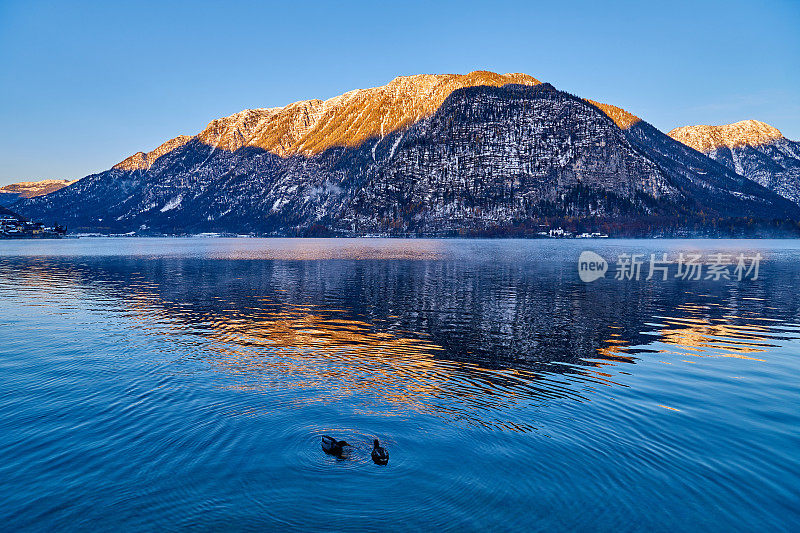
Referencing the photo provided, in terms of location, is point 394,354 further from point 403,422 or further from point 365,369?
point 403,422

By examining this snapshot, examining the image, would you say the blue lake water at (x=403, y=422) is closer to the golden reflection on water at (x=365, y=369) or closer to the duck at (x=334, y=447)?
the golden reflection on water at (x=365, y=369)

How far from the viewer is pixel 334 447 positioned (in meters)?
18.9

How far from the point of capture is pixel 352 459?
1872cm

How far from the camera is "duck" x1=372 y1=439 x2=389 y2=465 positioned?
713 inches

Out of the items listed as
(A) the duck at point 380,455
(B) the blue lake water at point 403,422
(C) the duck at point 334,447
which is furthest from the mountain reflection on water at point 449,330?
(C) the duck at point 334,447

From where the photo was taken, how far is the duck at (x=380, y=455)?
59.4ft

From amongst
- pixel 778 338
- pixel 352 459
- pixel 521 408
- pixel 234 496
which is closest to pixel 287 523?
pixel 234 496

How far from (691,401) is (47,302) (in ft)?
227

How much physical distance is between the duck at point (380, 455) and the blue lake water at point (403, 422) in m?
0.25

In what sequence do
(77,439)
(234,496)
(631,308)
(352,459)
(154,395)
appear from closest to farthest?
(234,496)
(352,459)
(77,439)
(154,395)
(631,308)

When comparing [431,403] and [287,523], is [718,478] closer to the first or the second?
[431,403]

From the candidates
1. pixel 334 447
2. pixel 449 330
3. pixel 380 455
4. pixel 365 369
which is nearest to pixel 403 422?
pixel 380 455

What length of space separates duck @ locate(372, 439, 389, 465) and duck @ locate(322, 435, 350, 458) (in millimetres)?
1390

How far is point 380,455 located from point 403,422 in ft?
13.3
